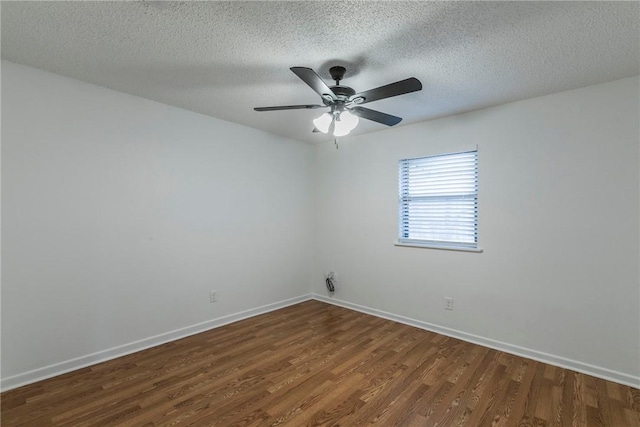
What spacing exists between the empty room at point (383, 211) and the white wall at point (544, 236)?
2 cm

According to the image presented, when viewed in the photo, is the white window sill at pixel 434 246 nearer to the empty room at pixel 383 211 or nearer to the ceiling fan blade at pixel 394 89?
the empty room at pixel 383 211

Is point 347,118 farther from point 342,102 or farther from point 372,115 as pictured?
point 372,115

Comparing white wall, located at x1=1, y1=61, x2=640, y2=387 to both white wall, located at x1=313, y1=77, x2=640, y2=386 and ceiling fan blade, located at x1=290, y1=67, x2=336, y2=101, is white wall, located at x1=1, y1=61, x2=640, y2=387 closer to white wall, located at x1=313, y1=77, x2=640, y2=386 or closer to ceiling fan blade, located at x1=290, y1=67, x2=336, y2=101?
white wall, located at x1=313, y1=77, x2=640, y2=386

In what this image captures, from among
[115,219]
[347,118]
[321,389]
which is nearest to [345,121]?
[347,118]

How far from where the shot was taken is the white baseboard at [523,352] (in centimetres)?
232

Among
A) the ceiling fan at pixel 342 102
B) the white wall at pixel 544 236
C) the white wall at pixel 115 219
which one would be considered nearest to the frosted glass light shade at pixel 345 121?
the ceiling fan at pixel 342 102

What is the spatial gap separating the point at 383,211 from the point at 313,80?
2271 millimetres

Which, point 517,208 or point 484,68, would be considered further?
point 517,208

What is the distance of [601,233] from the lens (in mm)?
2418

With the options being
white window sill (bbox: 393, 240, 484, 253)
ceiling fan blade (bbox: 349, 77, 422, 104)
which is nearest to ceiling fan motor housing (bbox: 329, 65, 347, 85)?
ceiling fan blade (bbox: 349, 77, 422, 104)

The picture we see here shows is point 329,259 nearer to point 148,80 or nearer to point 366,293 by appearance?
point 366,293

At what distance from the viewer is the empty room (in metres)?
1.85

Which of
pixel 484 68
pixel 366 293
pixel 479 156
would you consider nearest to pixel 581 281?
pixel 479 156

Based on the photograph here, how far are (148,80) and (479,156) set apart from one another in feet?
10.3
